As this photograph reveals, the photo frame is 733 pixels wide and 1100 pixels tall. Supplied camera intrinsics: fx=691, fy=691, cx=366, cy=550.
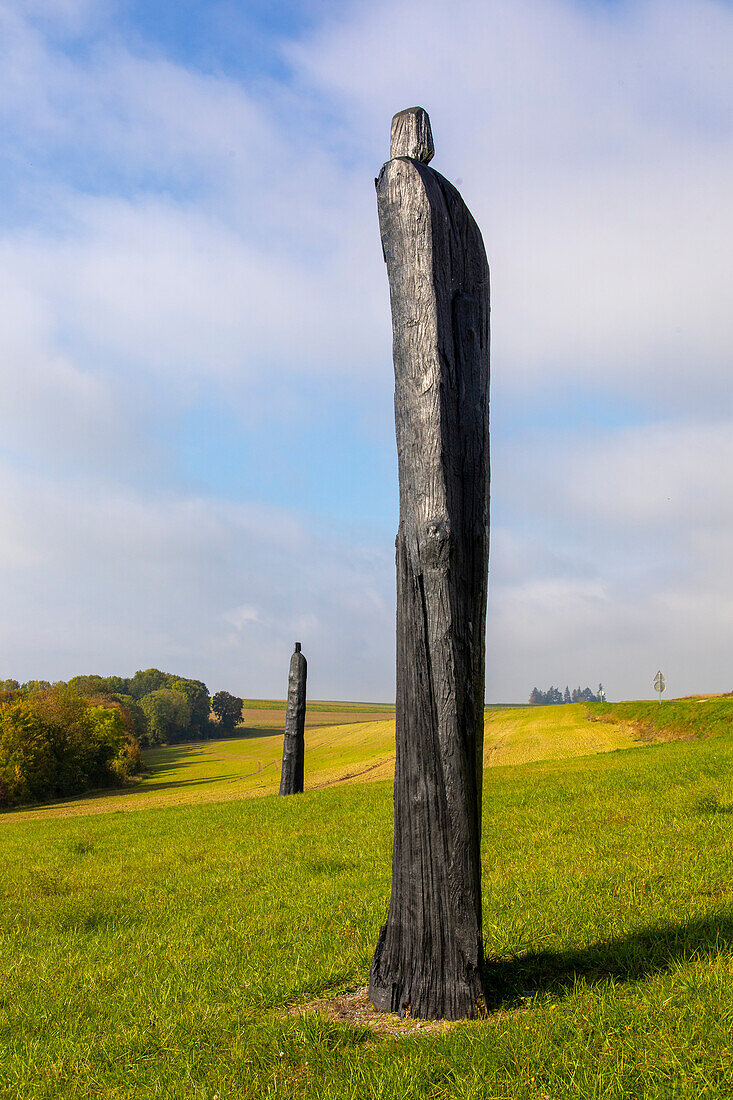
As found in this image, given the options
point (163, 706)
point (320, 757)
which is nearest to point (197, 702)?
point (163, 706)

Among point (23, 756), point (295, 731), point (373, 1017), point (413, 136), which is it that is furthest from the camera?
point (23, 756)

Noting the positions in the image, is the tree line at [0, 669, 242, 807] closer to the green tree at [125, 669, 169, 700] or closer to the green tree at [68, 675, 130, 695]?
the green tree at [68, 675, 130, 695]

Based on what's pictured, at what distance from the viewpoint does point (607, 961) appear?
446 cm

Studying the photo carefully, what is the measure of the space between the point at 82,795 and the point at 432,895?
56.9m

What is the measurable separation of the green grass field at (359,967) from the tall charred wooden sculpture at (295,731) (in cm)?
1034

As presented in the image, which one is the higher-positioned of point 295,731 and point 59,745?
point 295,731

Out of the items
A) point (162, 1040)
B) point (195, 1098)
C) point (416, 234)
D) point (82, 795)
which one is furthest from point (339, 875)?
point (82, 795)

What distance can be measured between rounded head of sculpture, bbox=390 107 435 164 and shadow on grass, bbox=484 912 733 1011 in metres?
5.58

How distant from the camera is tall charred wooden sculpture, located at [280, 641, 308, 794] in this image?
2144cm

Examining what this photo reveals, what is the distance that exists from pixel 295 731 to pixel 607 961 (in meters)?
18.2

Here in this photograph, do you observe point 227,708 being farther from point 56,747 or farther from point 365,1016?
point 365,1016

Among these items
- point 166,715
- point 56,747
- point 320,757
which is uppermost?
point 56,747

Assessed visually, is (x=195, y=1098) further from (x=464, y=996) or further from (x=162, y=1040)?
(x=464, y=996)

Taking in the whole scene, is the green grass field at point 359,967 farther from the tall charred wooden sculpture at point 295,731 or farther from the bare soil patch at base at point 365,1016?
the tall charred wooden sculpture at point 295,731
